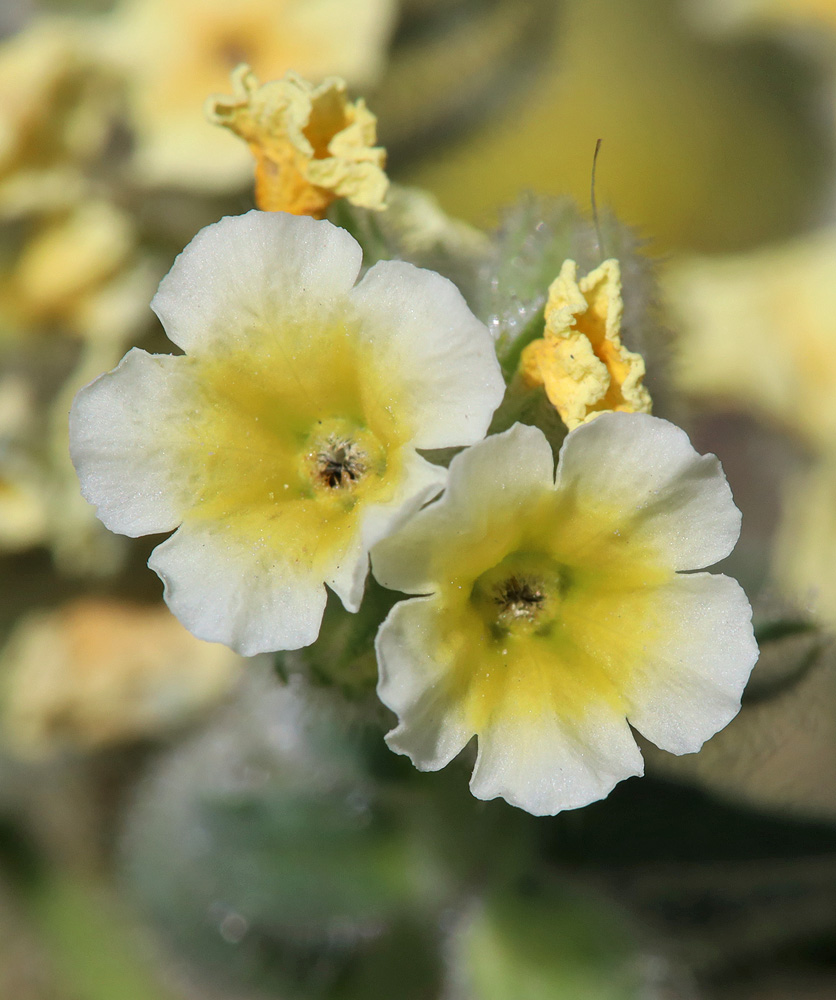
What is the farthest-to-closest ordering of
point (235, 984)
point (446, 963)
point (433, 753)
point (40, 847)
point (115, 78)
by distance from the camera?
point (40, 847), point (115, 78), point (235, 984), point (446, 963), point (433, 753)

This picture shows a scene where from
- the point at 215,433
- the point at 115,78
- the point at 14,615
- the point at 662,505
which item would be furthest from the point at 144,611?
the point at 662,505

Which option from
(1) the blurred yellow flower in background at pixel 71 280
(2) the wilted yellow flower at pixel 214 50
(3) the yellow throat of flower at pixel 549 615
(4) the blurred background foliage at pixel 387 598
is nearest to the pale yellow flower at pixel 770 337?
(4) the blurred background foliage at pixel 387 598

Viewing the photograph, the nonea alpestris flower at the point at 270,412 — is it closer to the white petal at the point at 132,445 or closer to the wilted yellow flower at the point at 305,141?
the white petal at the point at 132,445

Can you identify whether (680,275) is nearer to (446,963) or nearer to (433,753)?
(446,963)

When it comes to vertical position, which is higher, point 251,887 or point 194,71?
point 194,71

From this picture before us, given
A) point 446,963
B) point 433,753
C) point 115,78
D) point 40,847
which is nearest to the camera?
point 433,753

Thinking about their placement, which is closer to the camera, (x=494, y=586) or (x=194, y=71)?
(x=494, y=586)
